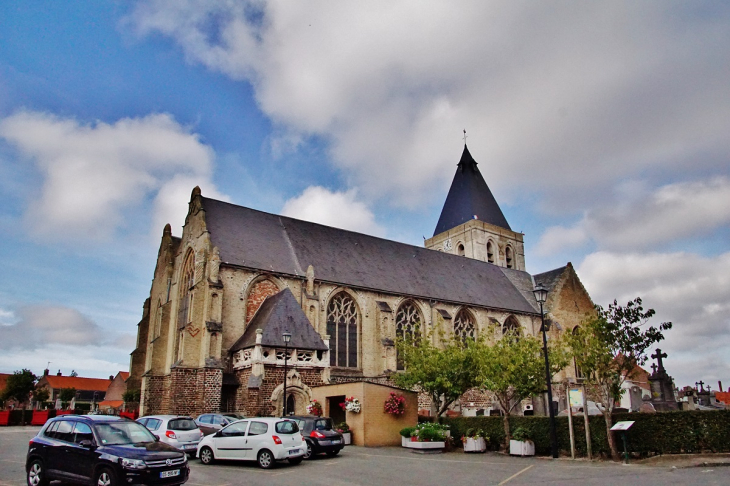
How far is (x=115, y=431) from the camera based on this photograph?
1130 cm

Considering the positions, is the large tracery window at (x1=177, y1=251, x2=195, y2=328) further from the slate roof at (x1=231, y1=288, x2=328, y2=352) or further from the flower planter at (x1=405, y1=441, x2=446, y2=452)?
the flower planter at (x1=405, y1=441, x2=446, y2=452)

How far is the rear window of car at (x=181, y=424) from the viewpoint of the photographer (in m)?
16.7

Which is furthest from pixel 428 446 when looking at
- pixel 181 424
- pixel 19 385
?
pixel 19 385

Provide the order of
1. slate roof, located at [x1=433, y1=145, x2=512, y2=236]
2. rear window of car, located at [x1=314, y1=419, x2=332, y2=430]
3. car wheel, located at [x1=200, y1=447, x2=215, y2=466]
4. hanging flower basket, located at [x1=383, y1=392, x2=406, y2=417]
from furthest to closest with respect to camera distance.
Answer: slate roof, located at [x1=433, y1=145, x2=512, y2=236] → hanging flower basket, located at [x1=383, y1=392, x2=406, y2=417] → rear window of car, located at [x1=314, y1=419, x2=332, y2=430] → car wheel, located at [x1=200, y1=447, x2=215, y2=466]

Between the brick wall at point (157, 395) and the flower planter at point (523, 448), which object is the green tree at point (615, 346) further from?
the brick wall at point (157, 395)

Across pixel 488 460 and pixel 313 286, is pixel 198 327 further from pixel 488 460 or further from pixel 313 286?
pixel 488 460

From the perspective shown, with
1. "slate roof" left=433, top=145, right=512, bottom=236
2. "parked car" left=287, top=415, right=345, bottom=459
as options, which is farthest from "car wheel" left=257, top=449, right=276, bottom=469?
"slate roof" left=433, top=145, right=512, bottom=236

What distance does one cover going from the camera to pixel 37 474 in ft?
37.3

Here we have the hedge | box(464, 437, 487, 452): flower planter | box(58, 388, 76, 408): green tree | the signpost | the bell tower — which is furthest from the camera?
box(58, 388, 76, 408): green tree

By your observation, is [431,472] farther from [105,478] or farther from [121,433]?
[105,478]

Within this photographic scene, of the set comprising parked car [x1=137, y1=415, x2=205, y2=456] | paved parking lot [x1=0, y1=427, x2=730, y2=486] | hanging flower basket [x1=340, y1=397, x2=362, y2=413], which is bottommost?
paved parking lot [x1=0, y1=427, x2=730, y2=486]

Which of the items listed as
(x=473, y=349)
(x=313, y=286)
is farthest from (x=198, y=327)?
(x=473, y=349)

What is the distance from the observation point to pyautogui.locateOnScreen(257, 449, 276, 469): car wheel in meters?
14.8

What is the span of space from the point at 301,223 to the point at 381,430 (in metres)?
18.2
